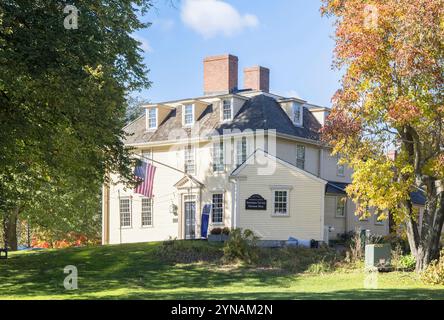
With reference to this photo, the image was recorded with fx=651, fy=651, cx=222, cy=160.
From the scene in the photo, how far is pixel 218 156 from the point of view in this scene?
36.5 meters

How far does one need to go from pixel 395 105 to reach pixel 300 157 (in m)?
16.9

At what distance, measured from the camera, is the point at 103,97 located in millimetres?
19125

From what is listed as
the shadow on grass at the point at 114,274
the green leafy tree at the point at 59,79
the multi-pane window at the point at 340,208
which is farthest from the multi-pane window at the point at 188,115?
the green leafy tree at the point at 59,79

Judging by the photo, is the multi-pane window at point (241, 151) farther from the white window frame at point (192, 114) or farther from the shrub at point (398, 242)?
the shrub at point (398, 242)

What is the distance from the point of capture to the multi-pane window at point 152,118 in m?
41.2

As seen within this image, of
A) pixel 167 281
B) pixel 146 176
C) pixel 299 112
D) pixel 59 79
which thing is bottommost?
pixel 167 281

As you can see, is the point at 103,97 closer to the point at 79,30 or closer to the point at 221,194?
the point at 79,30

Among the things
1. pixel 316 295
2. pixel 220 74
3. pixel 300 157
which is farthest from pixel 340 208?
pixel 316 295

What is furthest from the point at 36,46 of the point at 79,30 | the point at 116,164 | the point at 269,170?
the point at 269,170

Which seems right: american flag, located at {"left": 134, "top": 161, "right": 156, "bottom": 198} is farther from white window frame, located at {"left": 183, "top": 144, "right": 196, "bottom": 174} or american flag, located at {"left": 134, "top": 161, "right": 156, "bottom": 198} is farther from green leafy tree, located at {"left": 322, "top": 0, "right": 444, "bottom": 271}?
green leafy tree, located at {"left": 322, "top": 0, "right": 444, "bottom": 271}

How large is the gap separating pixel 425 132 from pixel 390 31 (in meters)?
4.19

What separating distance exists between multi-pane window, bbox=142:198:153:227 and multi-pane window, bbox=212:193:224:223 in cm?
522

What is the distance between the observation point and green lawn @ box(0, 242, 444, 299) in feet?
56.7

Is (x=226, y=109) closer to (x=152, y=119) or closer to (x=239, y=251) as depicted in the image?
(x=152, y=119)
